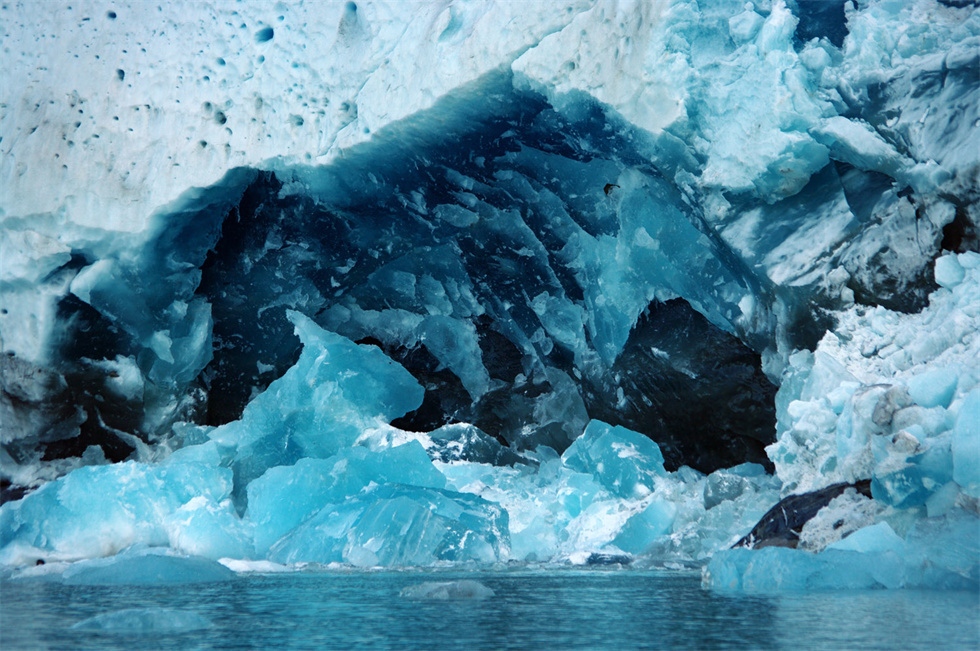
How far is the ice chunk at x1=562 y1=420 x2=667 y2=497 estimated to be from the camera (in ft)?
17.2

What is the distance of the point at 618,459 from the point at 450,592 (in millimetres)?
2839

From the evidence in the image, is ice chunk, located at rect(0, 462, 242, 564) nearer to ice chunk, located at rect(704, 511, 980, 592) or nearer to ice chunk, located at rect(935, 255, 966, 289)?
ice chunk, located at rect(704, 511, 980, 592)

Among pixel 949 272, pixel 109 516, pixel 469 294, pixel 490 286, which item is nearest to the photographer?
pixel 949 272

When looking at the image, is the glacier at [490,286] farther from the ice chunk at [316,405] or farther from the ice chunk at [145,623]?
the ice chunk at [145,623]

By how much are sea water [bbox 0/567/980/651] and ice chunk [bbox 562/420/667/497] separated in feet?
7.25

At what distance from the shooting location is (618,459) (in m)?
5.30

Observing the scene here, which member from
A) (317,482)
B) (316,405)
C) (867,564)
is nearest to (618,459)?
(317,482)

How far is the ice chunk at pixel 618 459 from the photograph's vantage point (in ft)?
17.2

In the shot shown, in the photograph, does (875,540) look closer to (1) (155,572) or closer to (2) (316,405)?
(1) (155,572)

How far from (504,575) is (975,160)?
256 centimetres

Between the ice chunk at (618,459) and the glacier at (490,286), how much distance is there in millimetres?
19

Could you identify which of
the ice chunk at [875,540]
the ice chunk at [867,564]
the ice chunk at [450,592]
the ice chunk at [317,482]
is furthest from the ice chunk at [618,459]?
the ice chunk at [450,592]

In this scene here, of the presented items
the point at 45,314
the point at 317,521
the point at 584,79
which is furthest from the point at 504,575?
the point at 45,314

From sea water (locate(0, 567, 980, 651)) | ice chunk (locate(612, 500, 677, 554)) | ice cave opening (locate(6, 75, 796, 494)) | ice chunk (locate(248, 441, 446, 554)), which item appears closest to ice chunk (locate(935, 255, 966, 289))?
ice cave opening (locate(6, 75, 796, 494))
